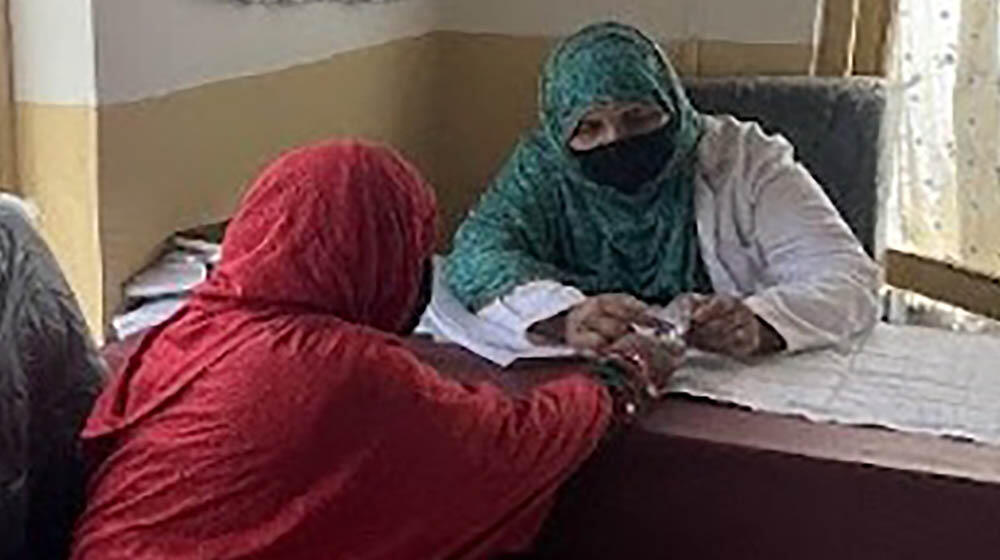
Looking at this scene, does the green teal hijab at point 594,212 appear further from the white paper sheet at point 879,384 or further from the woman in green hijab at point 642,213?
the white paper sheet at point 879,384

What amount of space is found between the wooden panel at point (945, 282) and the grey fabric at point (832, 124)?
0.86 feet

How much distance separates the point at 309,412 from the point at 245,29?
1.07 metres

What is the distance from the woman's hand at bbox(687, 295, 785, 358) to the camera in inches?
74.5

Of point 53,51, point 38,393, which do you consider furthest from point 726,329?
point 53,51

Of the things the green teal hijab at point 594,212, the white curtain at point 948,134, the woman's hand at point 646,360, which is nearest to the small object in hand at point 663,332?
the woman's hand at point 646,360

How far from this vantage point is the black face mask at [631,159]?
2.09m

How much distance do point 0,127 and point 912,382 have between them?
47.0 inches

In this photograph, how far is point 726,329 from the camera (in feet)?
6.21

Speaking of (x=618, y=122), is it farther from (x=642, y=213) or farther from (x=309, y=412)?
(x=309, y=412)

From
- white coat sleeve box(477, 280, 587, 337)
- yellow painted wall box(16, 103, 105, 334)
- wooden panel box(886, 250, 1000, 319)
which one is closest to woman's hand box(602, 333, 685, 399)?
white coat sleeve box(477, 280, 587, 337)

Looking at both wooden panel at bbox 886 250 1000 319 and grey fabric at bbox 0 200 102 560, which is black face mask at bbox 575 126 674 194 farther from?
wooden panel at bbox 886 250 1000 319

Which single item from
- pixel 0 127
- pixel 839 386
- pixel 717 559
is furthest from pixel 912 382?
pixel 0 127

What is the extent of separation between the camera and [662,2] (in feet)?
9.61

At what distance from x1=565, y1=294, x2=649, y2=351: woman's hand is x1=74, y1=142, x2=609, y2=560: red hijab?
1.16ft
